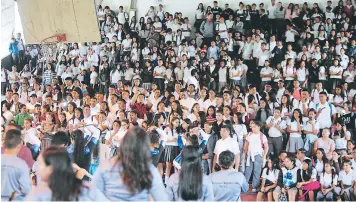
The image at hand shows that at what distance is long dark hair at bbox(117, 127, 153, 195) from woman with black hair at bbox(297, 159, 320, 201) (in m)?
4.42

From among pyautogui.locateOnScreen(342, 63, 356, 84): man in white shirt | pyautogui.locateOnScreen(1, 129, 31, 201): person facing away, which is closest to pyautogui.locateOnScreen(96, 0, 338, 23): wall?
pyautogui.locateOnScreen(342, 63, 356, 84): man in white shirt

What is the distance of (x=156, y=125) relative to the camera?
28.3 ft

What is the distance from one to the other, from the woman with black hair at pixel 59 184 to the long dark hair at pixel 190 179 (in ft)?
2.70

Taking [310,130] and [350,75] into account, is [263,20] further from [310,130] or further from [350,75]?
[310,130]

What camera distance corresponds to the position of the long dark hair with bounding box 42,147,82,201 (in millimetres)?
3617

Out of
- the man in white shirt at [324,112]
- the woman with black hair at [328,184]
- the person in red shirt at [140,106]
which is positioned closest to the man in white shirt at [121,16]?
the person in red shirt at [140,106]

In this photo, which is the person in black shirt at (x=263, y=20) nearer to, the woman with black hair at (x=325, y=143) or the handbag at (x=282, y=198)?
the woman with black hair at (x=325, y=143)

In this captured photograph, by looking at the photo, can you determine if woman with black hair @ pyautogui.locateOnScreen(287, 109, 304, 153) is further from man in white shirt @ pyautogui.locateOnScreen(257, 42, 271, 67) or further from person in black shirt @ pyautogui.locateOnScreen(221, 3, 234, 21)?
person in black shirt @ pyautogui.locateOnScreen(221, 3, 234, 21)

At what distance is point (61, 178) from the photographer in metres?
3.64

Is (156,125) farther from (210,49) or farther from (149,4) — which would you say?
(149,4)

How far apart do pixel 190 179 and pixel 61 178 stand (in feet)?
3.59

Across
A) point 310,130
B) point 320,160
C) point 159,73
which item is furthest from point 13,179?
point 159,73

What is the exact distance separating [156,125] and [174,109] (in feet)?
2.27

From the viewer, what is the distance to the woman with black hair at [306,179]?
7.95m
